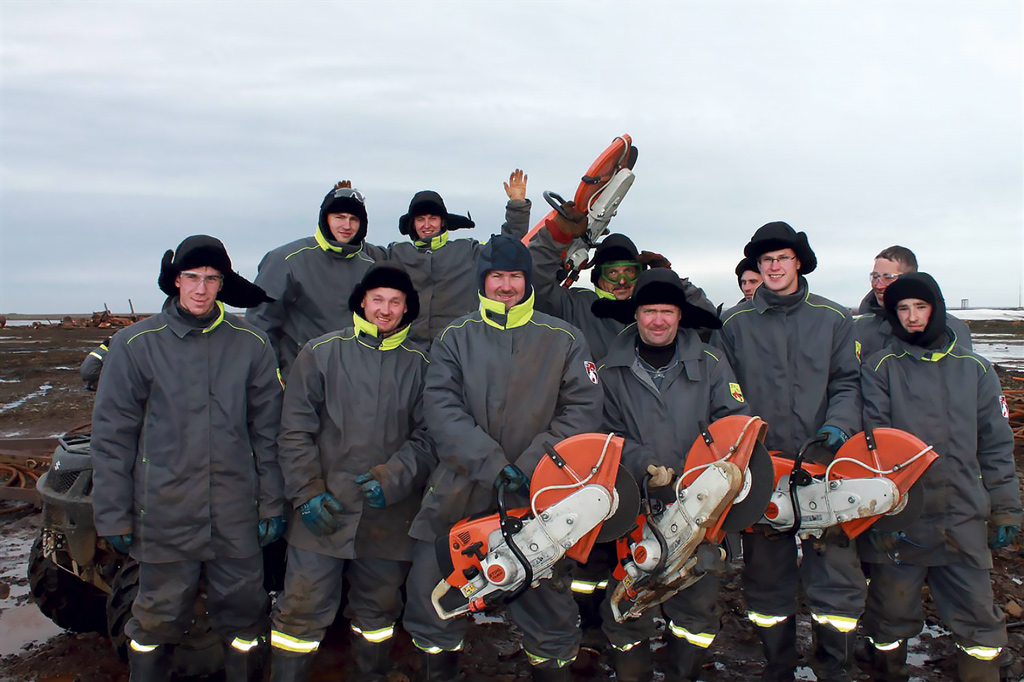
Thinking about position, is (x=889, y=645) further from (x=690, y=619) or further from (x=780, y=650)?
(x=690, y=619)

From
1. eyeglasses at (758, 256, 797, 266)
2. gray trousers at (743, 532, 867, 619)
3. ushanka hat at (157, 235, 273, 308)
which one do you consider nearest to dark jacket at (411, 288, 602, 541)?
ushanka hat at (157, 235, 273, 308)

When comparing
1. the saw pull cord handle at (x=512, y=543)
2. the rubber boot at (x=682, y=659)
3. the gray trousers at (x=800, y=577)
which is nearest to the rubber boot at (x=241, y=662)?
the saw pull cord handle at (x=512, y=543)

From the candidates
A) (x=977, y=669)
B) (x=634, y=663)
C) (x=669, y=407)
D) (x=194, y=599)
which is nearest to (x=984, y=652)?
(x=977, y=669)

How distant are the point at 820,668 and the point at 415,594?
2115 mm

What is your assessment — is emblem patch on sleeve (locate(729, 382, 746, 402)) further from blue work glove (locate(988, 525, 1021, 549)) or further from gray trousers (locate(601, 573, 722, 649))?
blue work glove (locate(988, 525, 1021, 549))

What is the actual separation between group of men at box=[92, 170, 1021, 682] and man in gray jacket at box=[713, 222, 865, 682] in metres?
0.01

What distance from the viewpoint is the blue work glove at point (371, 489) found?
10.2 ft

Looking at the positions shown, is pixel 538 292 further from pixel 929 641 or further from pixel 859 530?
pixel 929 641

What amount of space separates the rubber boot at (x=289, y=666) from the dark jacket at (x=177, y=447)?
497 mm

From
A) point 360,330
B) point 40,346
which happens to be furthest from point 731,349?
point 40,346

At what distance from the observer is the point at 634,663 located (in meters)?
3.38

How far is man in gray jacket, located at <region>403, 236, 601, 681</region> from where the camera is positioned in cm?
313

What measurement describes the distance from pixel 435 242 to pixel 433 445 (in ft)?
5.17

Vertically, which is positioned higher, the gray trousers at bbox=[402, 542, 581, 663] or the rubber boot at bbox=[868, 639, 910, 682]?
the gray trousers at bbox=[402, 542, 581, 663]
